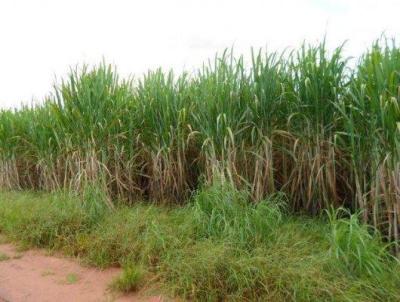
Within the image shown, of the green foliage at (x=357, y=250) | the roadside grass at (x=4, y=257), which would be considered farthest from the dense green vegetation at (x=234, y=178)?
the roadside grass at (x=4, y=257)

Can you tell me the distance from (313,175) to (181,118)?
1.64 metres

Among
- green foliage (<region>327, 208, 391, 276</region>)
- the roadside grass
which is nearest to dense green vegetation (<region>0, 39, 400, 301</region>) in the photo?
green foliage (<region>327, 208, 391, 276</region>)

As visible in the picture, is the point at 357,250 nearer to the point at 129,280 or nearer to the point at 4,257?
the point at 129,280

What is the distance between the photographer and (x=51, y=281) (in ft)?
12.4

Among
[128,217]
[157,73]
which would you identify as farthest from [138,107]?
[128,217]

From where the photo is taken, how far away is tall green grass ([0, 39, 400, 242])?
3.42 meters

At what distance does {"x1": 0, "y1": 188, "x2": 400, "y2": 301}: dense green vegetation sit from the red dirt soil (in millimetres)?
120

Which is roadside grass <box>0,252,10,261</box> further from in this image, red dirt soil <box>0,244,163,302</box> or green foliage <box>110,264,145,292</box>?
green foliage <box>110,264,145,292</box>

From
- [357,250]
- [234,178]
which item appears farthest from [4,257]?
[357,250]

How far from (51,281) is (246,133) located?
7.45ft

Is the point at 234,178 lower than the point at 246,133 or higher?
lower

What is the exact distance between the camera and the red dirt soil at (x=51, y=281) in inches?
135

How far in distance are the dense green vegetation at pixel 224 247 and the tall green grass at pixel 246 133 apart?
33 cm

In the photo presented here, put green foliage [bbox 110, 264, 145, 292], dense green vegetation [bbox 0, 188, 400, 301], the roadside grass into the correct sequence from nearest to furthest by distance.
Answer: dense green vegetation [bbox 0, 188, 400, 301] → green foliage [bbox 110, 264, 145, 292] → the roadside grass
